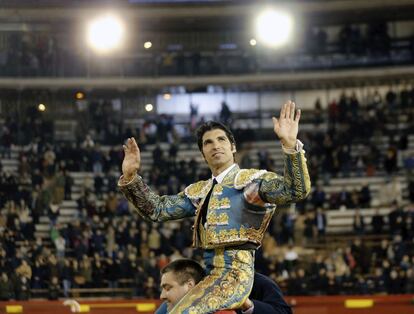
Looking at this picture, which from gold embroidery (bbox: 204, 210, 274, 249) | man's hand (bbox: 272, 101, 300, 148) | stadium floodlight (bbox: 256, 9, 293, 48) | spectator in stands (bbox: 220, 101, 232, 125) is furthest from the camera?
stadium floodlight (bbox: 256, 9, 293, 48)

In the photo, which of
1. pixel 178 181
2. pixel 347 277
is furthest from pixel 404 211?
pixel 178 181

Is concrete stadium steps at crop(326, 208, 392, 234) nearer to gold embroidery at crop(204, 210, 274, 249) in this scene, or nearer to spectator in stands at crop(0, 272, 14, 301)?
spectator in stands at crop(0, 272, 14, 301)

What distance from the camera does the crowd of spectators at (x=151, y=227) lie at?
14.8 metres

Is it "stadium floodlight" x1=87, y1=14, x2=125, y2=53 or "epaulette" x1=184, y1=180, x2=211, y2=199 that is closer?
"epaulette" x1=184, y1=180, x2=211, y2=199

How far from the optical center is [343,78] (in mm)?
22531

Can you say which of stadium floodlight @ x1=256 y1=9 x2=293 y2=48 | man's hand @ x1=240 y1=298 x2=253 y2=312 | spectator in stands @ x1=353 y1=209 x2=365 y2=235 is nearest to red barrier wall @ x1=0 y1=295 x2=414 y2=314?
man's hand @ x1=240 y1=298 x2=253 y2=312

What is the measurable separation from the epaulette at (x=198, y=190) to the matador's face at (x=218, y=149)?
154 millimetres

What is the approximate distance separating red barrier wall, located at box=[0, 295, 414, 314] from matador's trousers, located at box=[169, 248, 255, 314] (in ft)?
19.4

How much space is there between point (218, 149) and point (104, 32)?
16561 millimetres

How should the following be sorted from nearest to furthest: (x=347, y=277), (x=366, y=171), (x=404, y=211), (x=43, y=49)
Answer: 1. (x=347, y=277)
2. (x=404, y=211)
3. (x=366, y=171)
4. (x=43, y=49)

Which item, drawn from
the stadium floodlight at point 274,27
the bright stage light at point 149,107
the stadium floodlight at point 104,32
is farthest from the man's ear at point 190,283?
the bright stage light at point 149,107

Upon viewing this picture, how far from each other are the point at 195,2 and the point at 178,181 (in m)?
5.68

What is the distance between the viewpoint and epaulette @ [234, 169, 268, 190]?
4770 millimetres

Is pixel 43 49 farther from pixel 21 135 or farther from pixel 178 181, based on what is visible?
pixel 178 181
